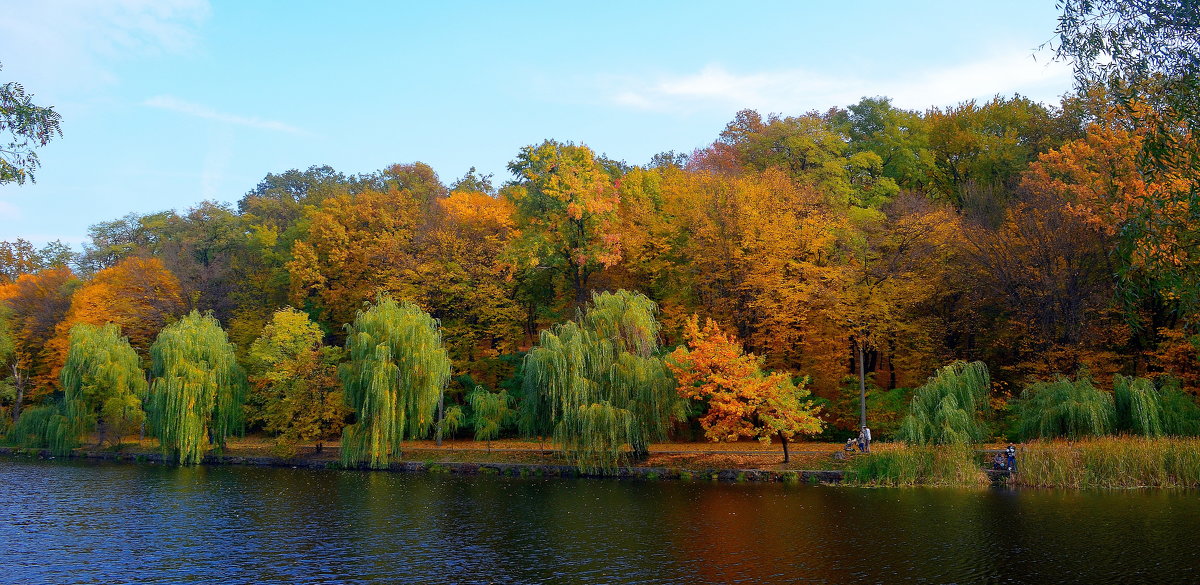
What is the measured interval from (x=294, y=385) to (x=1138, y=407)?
41.0 meters

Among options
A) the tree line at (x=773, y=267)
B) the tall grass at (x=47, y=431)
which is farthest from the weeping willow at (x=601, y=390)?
the tall grass at (x=47, y=431)

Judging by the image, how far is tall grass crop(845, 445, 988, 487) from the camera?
34688mm

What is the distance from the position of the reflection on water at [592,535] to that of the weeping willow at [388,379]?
605 cm

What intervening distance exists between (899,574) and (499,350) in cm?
3622

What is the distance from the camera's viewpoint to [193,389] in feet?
154

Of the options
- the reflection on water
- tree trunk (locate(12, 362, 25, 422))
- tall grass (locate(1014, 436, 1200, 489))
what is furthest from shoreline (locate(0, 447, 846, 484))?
tree trunk (locate(12, 362, 25, 422))

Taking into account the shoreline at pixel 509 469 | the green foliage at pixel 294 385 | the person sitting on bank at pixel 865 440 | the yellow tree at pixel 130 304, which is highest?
the yellow tree at pixel 130 304

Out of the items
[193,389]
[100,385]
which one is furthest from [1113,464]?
[100,385]

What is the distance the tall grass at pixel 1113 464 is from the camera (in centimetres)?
3203

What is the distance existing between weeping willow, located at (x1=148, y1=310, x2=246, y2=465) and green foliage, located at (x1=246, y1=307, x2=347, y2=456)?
151cm

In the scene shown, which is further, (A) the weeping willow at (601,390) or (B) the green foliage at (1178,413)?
(A) the weeping willow at (601,390)

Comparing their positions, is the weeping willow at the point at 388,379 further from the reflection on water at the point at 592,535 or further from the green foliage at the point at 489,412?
the reflection on water at the point at 592,535

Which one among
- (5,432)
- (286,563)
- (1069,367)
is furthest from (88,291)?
(1069,367)

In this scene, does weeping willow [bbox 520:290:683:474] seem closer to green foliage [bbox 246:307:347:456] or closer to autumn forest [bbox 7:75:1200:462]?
autumn forest [bbox 7:75:1200:462]
